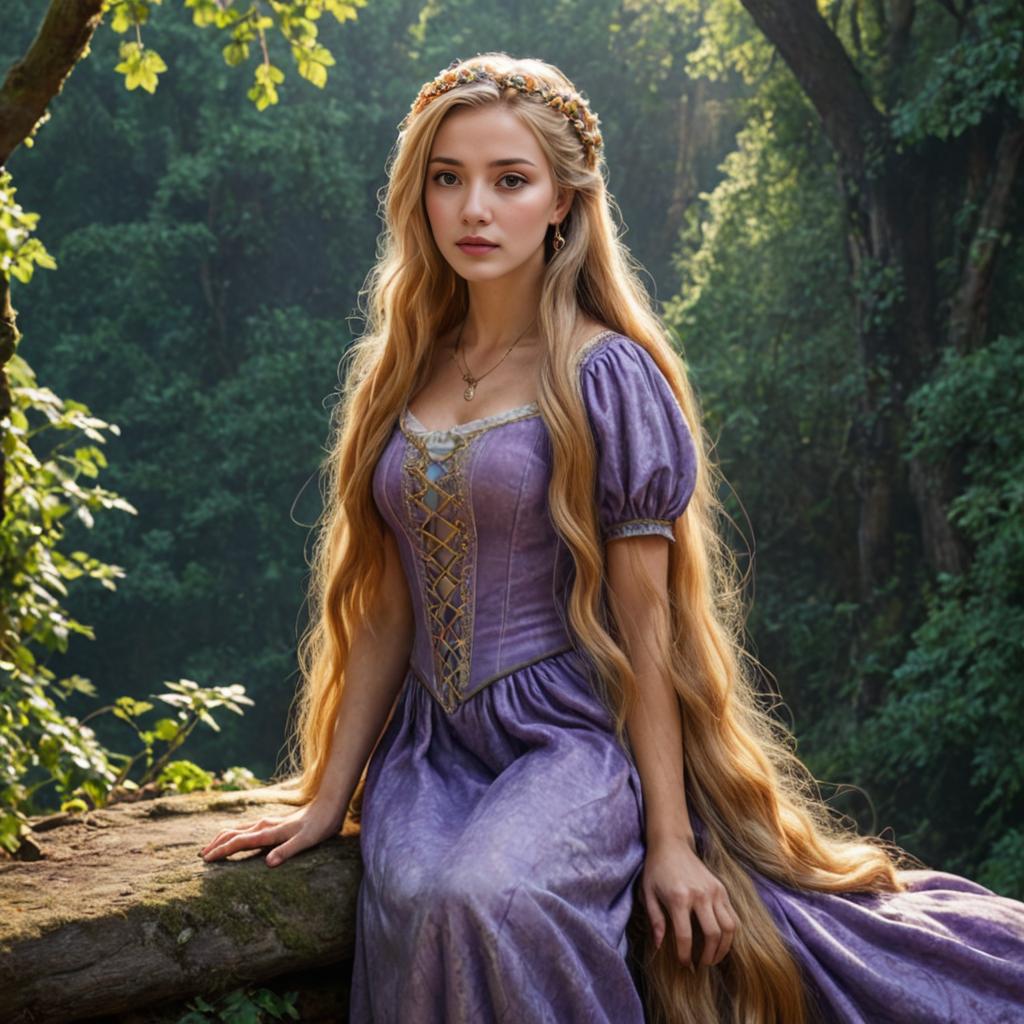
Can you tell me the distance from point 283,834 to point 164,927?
282 millimetres

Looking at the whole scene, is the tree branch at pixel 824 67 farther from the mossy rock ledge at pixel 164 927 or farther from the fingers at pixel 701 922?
the fingers at pixel 701 922

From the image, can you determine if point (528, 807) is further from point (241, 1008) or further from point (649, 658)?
point (241, 1008)

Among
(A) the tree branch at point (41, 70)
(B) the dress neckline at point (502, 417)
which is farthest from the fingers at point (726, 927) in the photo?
(A) the tree branch at point (41, 70)

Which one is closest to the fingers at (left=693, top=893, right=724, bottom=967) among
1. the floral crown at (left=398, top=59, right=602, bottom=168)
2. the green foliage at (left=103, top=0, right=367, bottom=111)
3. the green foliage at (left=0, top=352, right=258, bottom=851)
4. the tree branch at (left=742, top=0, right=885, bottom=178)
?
the floral crown at (left=398, top=59, right=602, bottom=168)

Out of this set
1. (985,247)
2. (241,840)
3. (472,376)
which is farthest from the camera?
(985,247)

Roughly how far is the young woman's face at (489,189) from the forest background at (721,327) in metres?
0.52

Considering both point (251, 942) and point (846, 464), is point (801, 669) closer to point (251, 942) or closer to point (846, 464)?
point (846, 464)

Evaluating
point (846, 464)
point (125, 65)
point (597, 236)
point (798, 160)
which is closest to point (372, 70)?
point (798, 160)

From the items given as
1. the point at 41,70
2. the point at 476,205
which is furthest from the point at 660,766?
the point at 41,70

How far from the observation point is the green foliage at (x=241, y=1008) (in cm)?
209

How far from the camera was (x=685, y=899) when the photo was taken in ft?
6.78

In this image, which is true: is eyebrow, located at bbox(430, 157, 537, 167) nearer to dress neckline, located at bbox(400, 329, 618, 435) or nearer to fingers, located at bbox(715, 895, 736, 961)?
dress neckline, located at bbox(400, 329, 618, 435)

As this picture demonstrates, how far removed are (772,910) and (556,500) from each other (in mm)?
669

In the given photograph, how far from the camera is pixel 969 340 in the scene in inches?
320
